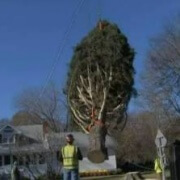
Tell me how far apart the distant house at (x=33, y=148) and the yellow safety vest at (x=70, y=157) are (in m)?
44.7

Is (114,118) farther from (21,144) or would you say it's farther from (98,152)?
(21,144)

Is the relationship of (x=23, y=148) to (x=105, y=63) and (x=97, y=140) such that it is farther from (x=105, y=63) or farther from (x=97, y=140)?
(x=97, y=140)

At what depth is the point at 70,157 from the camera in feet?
46.1

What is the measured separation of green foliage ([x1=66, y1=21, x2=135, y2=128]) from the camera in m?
45.2

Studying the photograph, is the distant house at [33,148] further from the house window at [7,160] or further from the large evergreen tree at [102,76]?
the large evergreen tree at [102,76]

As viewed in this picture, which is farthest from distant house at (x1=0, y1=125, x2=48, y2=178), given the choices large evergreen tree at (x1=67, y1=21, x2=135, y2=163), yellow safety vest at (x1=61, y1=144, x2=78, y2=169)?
yellow safety vest at (x1=61, y1=144, x2=78, y2=169)

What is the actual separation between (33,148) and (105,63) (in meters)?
26.9

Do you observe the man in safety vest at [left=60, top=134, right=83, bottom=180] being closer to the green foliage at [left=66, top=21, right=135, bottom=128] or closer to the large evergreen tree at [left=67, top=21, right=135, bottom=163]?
the large evergreen tree at [left=67, top=21, right=135, bottom=163]

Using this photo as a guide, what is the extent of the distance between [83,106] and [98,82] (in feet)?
6.82

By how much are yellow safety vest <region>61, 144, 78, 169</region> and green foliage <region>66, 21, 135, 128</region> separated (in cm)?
3006

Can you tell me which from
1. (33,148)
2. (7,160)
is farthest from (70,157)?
(7,160)

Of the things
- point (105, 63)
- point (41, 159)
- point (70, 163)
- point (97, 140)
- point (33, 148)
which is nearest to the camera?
point (70, 163)

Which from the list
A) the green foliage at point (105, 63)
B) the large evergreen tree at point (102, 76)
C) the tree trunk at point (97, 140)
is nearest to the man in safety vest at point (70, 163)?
the tree trunk at point (97, 140)

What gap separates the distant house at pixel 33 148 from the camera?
6606 centimetres
